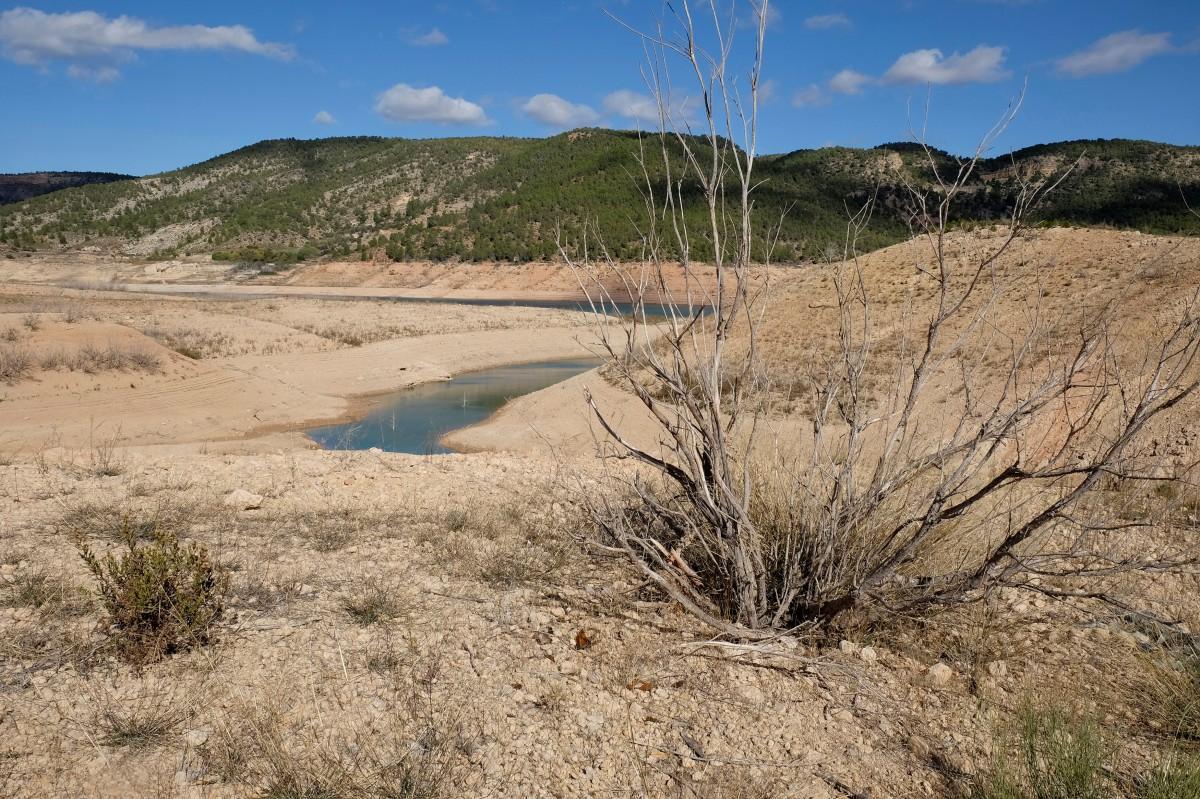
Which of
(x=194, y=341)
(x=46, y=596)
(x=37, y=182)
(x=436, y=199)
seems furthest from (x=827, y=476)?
(x=37, y=182)

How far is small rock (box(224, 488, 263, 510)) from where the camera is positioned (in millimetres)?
5856

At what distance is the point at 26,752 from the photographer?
2.54 meters

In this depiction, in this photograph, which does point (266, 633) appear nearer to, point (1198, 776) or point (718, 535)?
point (718, 535)

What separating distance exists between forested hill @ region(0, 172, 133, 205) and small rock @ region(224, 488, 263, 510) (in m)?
128

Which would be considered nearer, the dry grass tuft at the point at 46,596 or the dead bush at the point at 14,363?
the dry grass tuft at the point at 46,596

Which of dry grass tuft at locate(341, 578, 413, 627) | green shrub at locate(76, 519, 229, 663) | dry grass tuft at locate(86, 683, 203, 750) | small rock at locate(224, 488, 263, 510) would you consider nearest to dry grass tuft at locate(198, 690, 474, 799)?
dry grass tuft at locate(86, 683, 203, 750)

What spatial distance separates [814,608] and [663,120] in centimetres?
215

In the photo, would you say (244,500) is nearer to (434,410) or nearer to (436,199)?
(434,410)

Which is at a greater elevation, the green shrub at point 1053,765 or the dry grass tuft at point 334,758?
the green shrub at point 1053,765

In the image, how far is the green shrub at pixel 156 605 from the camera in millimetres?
3215

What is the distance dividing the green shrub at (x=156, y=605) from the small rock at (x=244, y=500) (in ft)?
7.44

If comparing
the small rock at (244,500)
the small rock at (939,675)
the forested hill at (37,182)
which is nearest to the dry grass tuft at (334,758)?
the small rock at (939,675)

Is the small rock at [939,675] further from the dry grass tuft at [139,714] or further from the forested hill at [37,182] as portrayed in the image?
the forested hill at [37,182]

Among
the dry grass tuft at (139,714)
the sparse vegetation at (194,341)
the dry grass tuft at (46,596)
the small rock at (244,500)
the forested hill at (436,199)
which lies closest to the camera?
the dry grass tuft at (139,714)
